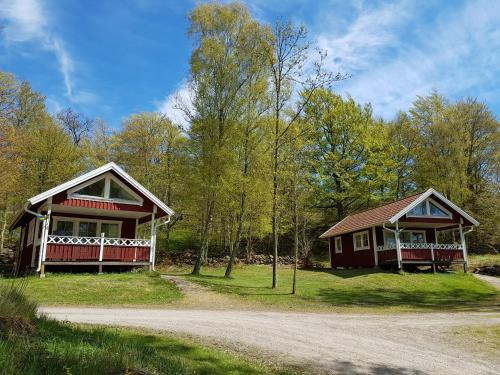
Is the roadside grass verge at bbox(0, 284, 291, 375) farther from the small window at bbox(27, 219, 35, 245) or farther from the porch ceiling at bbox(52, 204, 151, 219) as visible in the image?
the small window at bbox(27, 219, 35, 245)

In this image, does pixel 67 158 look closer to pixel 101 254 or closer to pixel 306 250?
pixel 101 254

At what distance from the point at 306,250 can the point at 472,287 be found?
1178 centimetres

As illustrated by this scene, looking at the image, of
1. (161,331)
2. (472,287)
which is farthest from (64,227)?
(472,287)

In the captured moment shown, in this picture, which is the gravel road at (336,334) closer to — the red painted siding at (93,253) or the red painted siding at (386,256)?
the red painted siding at (93,253)

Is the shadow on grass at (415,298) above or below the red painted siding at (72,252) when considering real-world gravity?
below

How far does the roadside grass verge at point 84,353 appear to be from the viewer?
412 centimetres

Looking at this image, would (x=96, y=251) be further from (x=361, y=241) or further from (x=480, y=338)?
(x=361, y=241)

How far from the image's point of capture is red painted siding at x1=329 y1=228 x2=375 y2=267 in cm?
2966

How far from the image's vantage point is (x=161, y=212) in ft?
78.3

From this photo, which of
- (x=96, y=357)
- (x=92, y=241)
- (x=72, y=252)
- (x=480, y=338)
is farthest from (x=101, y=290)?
(x=480, y=338)

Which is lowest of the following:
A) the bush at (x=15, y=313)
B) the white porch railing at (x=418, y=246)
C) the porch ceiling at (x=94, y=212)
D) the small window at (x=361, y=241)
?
the bush at (x=15, y=313)

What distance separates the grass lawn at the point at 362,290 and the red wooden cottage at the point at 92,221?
4.16 m

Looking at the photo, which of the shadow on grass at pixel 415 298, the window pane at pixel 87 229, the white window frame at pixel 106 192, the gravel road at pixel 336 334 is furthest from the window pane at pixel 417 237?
the window pane at pixel 87 229

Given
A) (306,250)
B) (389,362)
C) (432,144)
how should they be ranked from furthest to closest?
1. (432,144)
2. (306,250)
3. (389,362)
